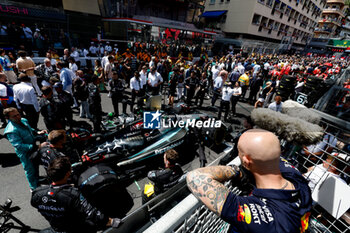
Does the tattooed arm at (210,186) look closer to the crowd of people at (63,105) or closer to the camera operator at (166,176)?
the crowd of people at (63,105)

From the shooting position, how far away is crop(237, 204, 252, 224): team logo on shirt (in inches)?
38.5

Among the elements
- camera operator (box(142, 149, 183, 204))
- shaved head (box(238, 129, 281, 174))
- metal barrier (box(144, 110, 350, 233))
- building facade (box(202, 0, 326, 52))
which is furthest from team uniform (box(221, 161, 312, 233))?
building facade (box(202, 0, 326, 52))

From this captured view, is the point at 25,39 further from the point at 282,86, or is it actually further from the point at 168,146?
the point at 282,86

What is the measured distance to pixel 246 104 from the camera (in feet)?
33.6

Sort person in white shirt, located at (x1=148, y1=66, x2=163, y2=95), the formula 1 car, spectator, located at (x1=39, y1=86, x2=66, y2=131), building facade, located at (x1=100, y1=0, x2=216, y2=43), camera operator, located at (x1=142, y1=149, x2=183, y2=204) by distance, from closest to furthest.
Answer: camera operator, located at (x1=142, y1=149, x2=183, y2=204) < the formula 1 car < spectator, located at (x1=39, y1=86, x2=66, y2=131) < person in white shirt, located at (x1=148, y1=66, x2=163, y2=95) < building facade, located at (x1=100, y1=0, x2=216, y2=43)

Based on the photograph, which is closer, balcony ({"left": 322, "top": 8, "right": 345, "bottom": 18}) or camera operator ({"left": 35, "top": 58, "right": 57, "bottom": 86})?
camera operator ({"left": 35, "top": 58, "right": 57, "bottom": 86})

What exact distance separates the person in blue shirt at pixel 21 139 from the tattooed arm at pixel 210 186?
11.7 feet

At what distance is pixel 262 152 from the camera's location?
3.63 feet

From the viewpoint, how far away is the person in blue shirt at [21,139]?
9.87 ft

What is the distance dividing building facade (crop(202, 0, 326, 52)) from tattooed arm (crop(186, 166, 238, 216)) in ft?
104

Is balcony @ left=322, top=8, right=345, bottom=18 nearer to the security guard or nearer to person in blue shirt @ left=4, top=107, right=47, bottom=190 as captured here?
the security guard

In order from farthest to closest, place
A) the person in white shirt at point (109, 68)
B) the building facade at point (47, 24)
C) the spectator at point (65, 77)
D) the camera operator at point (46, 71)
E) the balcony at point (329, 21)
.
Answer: the balcony at point (329, 21), the building facade at point (47, 24), the person in white shirt at point (109, 68), the camera operator at point (46, 71), the spectator at point (65, 77)

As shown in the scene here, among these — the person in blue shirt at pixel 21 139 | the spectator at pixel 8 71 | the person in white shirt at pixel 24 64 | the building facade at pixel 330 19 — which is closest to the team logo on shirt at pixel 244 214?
the person in blue shirt at pixel 21 139

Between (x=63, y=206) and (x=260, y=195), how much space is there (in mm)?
2094
